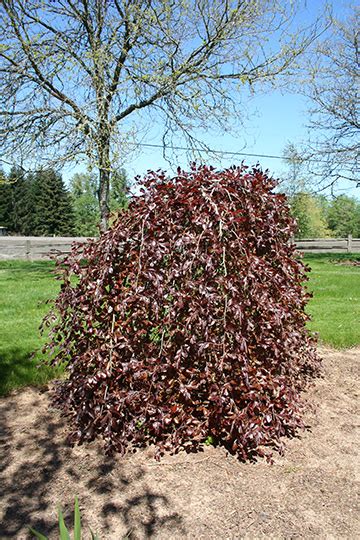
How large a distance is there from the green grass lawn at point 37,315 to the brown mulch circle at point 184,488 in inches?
23.6

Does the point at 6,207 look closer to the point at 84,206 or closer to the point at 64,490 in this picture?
the point at 84,206

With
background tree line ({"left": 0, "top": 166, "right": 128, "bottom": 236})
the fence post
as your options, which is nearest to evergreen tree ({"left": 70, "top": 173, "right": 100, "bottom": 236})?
background tree line ({"left": 0, "top": 166, "right": 128, "bottom": 236})

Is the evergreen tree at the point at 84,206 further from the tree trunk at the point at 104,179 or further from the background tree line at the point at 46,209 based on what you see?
the tree trunk at the point at 104,179

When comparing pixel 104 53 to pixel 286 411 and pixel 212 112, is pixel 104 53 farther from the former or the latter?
pixel 286 411

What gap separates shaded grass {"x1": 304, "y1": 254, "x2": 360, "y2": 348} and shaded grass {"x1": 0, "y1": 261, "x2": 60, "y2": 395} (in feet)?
8.57

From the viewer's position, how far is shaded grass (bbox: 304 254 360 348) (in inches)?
221

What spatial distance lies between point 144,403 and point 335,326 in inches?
160

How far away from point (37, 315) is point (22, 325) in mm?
745

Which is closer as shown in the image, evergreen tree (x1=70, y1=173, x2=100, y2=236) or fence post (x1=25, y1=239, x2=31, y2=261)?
fence post (x1=25, y1=239, x2=31, y2=261)

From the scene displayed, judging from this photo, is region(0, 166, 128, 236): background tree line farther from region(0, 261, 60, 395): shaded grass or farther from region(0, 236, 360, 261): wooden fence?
region(0, 261, 60, 395): shaded grass

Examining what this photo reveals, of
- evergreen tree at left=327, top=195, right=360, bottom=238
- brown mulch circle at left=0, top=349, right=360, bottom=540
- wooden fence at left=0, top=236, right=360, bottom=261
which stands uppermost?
evergreen tree at left=327, top=195, right=360, bottom=238

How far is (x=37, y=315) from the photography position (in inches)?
276

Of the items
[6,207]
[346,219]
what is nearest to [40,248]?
[346,219]

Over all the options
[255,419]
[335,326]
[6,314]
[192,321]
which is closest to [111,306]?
[192,321]
